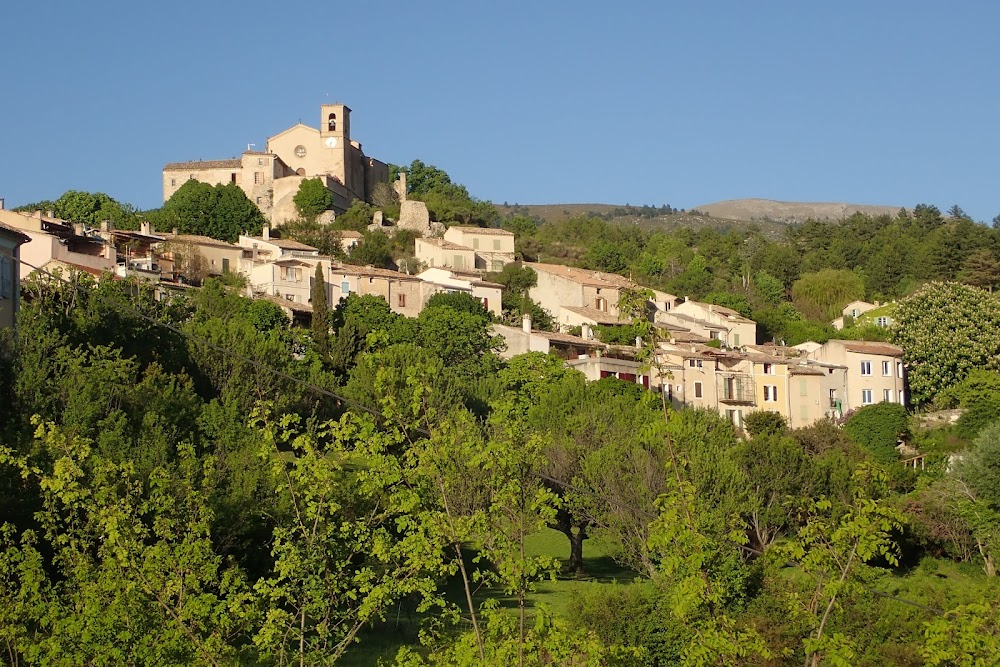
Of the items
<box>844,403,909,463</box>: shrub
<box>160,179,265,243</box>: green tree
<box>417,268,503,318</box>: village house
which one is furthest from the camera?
<box>160,179,265,243</box>: green tree

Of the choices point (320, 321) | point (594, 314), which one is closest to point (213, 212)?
point (594, 314)

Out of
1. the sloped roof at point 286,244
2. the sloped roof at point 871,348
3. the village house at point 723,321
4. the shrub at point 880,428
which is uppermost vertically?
the sloped roof at point 286,244

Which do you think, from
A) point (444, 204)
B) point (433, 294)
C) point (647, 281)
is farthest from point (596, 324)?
point (444, 204)

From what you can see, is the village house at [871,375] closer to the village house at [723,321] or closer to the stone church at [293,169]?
the village house at [723,321]

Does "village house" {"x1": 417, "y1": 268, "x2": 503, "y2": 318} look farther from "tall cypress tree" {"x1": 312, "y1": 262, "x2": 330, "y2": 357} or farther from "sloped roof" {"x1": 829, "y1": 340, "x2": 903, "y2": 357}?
"sloped roof" {"x1": 829, "y1": 340, "x2": 903, "y2": 357}

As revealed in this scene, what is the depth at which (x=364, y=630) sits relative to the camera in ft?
107

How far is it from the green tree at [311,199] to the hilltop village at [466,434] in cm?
83

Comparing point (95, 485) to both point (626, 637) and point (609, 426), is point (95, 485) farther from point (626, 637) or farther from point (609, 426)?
point (609, 426)

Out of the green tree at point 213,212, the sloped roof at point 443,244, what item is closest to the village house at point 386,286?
the sloped roof at point 443,244

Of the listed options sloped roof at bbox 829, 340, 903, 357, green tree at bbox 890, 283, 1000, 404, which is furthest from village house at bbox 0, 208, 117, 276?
green tree at bbox 890, 283, 1000, 404

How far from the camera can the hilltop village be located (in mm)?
14852

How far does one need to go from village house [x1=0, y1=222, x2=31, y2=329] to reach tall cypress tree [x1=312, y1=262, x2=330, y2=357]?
1865 centimetres

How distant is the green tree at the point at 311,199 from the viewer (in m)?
94.7

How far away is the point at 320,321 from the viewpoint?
200ft
